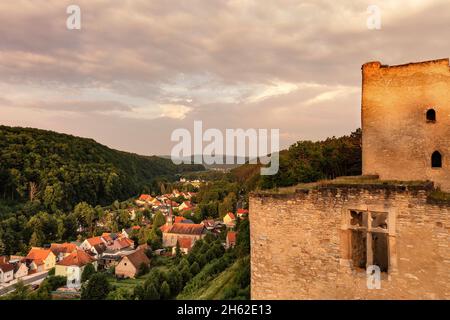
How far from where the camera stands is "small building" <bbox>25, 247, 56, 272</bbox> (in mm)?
54656

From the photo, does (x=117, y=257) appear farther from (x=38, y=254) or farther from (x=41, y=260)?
(x=38, y=254)

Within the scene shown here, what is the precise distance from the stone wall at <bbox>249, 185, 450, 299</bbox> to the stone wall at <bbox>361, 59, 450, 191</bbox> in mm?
6883

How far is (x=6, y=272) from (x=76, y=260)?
8.46 meters

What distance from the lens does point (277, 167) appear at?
922 inches

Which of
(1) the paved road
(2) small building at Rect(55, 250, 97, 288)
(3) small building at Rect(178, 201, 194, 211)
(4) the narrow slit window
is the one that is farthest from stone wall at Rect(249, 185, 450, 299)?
(3) small building at Rect(178, 201, 194, 211)

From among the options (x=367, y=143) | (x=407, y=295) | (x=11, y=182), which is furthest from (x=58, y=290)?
(x=11, y=182)

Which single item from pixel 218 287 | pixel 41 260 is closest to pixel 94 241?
pixel 41 260

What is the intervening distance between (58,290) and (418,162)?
4186cm

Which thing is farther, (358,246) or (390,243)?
(358,246)

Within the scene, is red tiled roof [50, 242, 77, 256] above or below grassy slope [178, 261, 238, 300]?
below

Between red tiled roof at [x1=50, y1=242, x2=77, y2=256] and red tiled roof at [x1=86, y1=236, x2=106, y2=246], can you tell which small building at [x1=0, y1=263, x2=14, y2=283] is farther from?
red tiled roof at [x1=86, y1=236, x2=106, y2=246]
